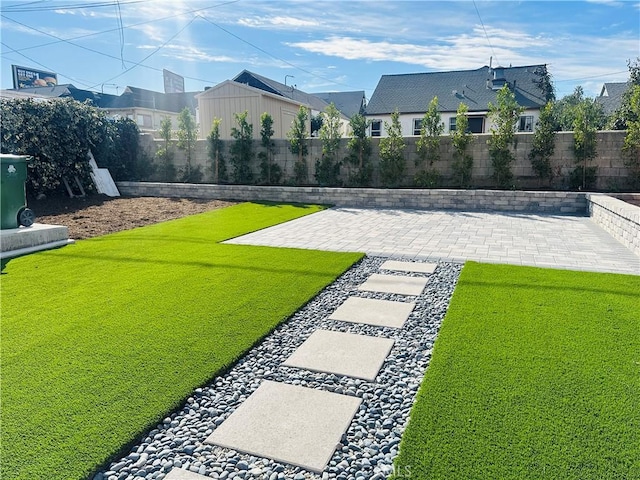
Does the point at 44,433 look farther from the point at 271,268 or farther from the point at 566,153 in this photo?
the point at 566,153

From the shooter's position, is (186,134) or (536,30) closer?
(536,30)

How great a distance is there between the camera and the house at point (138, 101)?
28.4 metres

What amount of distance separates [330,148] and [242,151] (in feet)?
8.32

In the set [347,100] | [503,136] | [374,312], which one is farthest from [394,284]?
[347,100]

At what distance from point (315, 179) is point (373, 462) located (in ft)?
33.3

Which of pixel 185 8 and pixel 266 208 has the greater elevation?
pixel 185 8

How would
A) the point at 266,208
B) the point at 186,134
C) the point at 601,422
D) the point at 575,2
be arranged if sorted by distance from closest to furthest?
the point at 601,422, the point at 575,2, the point at 266,208, the point at 186,134

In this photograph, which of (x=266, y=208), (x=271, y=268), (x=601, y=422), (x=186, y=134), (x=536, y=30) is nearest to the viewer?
(x=601, y=422)

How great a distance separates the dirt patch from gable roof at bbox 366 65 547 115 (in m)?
17.1

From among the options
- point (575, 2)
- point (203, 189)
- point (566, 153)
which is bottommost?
point (203, 189)

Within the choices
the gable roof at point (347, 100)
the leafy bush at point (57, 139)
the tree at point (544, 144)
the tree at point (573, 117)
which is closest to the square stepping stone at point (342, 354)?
the tree at point (544, 144)

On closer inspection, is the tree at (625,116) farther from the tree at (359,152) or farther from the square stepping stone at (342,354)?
the square stepping stone at (342,354)

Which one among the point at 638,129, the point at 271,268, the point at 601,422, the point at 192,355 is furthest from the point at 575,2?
the point at 192,355

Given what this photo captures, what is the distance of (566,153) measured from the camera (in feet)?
31.7
